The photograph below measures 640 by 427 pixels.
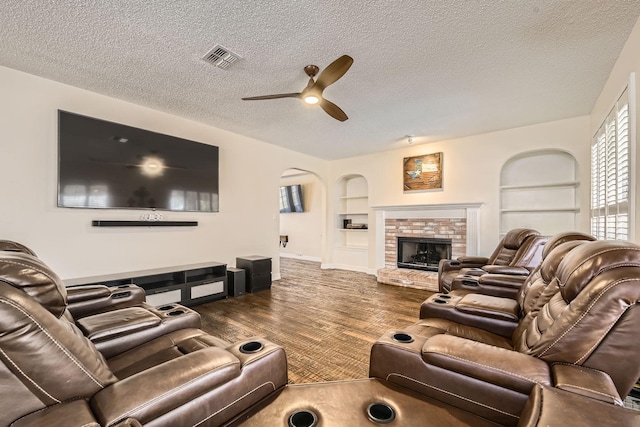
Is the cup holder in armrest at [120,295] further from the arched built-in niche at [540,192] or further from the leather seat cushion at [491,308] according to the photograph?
the arched built-in niche at [540,192]

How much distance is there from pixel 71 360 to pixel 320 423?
0.87 m

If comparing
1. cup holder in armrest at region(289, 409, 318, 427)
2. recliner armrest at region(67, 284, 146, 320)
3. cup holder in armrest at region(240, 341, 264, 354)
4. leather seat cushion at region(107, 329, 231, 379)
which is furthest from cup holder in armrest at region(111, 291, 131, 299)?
cup holder in armrest at region(289, 409, 318, 427)

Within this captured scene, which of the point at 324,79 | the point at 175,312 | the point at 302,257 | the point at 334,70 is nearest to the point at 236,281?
the point at 175,312

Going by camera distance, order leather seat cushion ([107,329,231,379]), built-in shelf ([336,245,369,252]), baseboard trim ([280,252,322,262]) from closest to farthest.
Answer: leather seat cushion ([107,329,231,379]) → built-in shelf ([336,245,369,252]) → baseboard trim ([280,252,322,262])

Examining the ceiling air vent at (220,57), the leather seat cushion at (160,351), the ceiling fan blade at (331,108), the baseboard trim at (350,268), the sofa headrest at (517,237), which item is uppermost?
the ceiling air vent at (220,57)

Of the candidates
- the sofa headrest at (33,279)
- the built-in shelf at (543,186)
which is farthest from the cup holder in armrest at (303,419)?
the built-in shelf at (543,186)

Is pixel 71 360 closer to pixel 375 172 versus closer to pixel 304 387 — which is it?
pixel 304 387

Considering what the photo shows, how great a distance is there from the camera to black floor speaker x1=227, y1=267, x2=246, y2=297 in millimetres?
4285

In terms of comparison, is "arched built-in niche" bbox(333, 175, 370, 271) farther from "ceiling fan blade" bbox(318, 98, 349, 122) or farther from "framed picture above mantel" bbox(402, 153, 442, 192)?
"ceiling fan blade" bbox(318, 98, 349, 122)

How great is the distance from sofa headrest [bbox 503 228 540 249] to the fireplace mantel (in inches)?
38.2

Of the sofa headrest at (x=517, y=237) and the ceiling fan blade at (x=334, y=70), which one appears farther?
the sofa headrest at (x=517, y=237)

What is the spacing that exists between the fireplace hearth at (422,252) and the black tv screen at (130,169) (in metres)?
3.72

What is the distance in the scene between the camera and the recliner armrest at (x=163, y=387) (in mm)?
876

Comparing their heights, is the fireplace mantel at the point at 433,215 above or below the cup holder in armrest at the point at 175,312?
above
